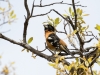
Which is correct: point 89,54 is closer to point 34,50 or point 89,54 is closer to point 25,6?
point 34,50

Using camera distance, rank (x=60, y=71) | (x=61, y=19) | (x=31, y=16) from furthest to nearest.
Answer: (x=31, y=16) < (x=61, y=19) < (x=60, y=71)

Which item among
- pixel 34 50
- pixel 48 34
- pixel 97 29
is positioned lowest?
pixel 48 34

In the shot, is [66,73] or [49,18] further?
[49,18]

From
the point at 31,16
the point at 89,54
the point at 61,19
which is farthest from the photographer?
the point at 31,16

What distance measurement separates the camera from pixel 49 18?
1485mm

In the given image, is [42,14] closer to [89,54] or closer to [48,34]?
[89,54]

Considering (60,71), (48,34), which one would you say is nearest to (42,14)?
(60,71)

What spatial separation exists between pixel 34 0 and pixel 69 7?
9.9 inches

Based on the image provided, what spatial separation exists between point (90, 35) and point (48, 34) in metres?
1.38

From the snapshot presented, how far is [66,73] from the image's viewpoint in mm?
992

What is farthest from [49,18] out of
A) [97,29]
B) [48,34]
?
[48,34]

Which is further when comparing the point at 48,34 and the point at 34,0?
the point at 48,34

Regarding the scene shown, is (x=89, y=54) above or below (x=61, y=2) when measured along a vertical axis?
below

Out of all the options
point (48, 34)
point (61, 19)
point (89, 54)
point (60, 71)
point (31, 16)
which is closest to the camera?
point (60, 71)
